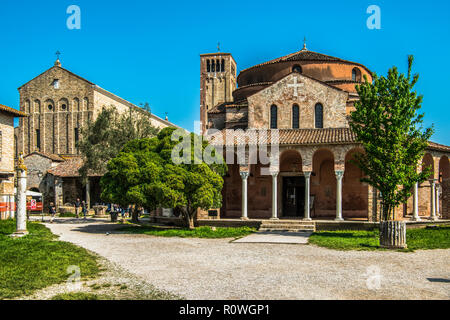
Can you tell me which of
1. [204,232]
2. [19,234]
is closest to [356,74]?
[204,232]

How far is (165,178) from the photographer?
64.8ft

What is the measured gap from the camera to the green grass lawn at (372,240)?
15141 mm

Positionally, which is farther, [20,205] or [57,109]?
[57,109]

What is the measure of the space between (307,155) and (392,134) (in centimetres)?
646

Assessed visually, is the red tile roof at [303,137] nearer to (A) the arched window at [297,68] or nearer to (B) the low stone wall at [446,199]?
(B) the low stone wall at [446,199]

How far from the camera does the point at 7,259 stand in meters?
11.4

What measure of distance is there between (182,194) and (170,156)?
92.7 inches

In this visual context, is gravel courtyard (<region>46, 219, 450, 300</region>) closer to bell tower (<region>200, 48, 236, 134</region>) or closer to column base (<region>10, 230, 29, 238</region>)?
column base (<region>10, 230, 29, 238</region>)

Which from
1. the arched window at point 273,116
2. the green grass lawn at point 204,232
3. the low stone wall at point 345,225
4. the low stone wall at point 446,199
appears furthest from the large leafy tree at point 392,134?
the low stone wall at point 446,199

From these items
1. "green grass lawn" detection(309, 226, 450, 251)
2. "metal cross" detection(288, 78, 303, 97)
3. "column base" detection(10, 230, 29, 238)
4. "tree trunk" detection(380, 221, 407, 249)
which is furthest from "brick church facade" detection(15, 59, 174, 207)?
"tree trunk" detection(380, 221, 407, 249)

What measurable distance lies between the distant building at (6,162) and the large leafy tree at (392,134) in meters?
21.9

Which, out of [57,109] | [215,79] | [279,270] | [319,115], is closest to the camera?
[279,270]

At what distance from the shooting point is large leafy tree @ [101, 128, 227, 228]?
64.4 feet

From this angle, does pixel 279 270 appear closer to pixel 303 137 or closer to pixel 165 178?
pixel 165 178
